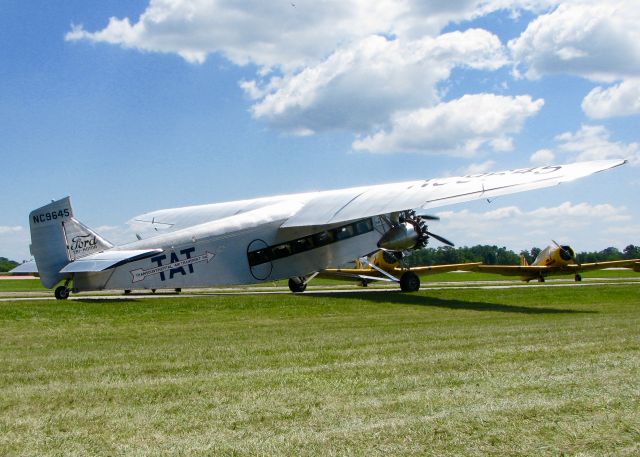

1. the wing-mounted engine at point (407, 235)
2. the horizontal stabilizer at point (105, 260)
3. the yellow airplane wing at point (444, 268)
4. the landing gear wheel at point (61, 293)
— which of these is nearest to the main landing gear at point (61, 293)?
the landing gear wheel at point (61, 293)

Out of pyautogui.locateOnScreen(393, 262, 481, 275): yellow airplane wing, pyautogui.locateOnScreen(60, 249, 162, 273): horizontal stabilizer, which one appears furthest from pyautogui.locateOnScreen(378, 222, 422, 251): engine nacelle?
pyautogui.locateOnScreen(393, 262, 481, 275): yellow airplane wing

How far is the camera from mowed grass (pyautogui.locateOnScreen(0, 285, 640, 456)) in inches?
207

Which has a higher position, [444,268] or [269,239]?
[269,239]

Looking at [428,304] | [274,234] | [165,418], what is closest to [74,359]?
[165,418]

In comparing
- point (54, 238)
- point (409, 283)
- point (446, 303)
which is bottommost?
point (446, 303)

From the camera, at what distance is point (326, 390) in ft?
24.0

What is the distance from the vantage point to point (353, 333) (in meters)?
14.1

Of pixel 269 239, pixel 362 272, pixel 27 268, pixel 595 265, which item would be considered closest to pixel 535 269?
pixel 595 265

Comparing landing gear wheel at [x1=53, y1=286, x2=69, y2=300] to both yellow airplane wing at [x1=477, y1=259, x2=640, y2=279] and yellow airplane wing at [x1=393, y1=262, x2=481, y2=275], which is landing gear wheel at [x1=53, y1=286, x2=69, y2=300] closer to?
yellow airplane wing at [x1=393, y1=262, x2=481, y2=275]

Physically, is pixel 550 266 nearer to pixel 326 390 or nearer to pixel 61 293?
pixel 61 293

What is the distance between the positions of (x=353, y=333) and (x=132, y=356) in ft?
15.9

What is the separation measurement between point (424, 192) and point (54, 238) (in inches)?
506

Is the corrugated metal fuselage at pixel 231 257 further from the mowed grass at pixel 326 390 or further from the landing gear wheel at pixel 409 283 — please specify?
the mowed grass at pixel 326 390

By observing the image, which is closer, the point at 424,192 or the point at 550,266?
the point at 424,192
